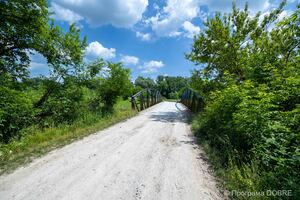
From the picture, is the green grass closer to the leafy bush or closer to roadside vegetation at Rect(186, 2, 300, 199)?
the leafy bush

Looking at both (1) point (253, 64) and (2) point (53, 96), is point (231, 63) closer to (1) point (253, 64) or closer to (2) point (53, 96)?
(1) point (253, 64)

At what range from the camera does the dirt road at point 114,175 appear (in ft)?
7.55

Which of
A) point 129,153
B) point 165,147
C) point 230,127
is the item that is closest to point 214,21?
point 230,127

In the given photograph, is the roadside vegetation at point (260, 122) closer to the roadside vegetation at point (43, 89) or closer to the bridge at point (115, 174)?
the bridge at point (115, 174)

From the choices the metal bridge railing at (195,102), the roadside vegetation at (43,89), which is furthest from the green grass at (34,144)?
the metal bridge railing at (195,102)

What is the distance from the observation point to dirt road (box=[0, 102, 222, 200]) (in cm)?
230

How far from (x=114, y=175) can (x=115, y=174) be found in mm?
35

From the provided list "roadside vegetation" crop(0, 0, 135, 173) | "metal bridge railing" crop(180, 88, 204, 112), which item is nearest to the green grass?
"roadside vegetation" crop(0, 0, 135, 173)

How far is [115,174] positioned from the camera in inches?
111

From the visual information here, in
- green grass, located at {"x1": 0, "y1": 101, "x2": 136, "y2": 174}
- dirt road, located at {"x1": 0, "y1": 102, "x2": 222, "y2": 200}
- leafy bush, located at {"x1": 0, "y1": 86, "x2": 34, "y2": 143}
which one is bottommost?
dirt road, located at {"x1": 0, "y1": 102, "x2": 222, "y2": 200}

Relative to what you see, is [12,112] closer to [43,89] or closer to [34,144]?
[34,144]

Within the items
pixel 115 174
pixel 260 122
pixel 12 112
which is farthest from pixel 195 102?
pixel 12 112

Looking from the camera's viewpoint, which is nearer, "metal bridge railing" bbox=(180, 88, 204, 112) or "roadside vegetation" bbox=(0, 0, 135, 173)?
"roadside vegetation" bbox=(0, 0, 135, 173)

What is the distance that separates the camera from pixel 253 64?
5723 mm
